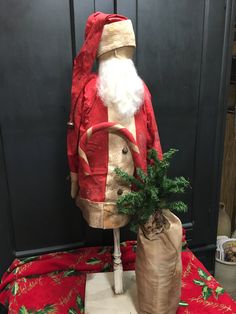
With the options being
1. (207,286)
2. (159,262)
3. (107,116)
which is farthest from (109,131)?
(207,286)

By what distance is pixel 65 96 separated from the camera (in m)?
1.27

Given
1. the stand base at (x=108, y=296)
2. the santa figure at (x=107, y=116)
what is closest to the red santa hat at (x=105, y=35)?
the santa figure at (x=107, y=116)

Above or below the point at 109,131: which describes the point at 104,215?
below

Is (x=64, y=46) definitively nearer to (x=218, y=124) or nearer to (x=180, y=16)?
(x=180, y=16)

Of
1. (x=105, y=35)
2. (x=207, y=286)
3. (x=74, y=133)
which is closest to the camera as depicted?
(x=105, y=35)

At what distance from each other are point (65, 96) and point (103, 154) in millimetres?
363

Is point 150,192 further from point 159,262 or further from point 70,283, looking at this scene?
point 70,283

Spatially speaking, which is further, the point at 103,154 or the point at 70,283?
the point at 70,283

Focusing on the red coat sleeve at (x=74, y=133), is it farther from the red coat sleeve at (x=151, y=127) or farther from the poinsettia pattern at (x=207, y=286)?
the poinsettia pattern at (x=207, y=286)

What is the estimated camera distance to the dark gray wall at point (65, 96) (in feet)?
3.91

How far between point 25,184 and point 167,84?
695 millimetres

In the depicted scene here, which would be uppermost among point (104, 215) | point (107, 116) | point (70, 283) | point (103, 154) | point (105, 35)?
point (105, 35)

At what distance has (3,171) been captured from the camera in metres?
1.29

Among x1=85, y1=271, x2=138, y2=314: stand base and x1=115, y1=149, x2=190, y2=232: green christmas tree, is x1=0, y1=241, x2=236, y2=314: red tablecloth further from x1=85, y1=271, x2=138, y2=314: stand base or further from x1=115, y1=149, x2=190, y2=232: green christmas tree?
x1=115, y1=149, x2=190, y2=232: green christmas tree
